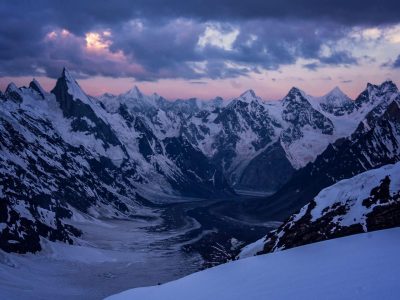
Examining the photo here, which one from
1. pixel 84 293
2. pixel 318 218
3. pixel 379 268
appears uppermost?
pixel 379 268

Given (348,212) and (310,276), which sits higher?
(310,276)

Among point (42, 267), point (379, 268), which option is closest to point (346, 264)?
point (379, 268)

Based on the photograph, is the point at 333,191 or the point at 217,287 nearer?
the point at 217,287

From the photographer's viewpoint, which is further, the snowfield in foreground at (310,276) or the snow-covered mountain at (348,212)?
the snow-covered mountain at (348,212)

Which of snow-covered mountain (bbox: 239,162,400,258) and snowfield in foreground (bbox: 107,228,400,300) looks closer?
snowfield in foreground (bbox: 107,228,400,300)

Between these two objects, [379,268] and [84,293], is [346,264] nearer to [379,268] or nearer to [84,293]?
[379,268]
